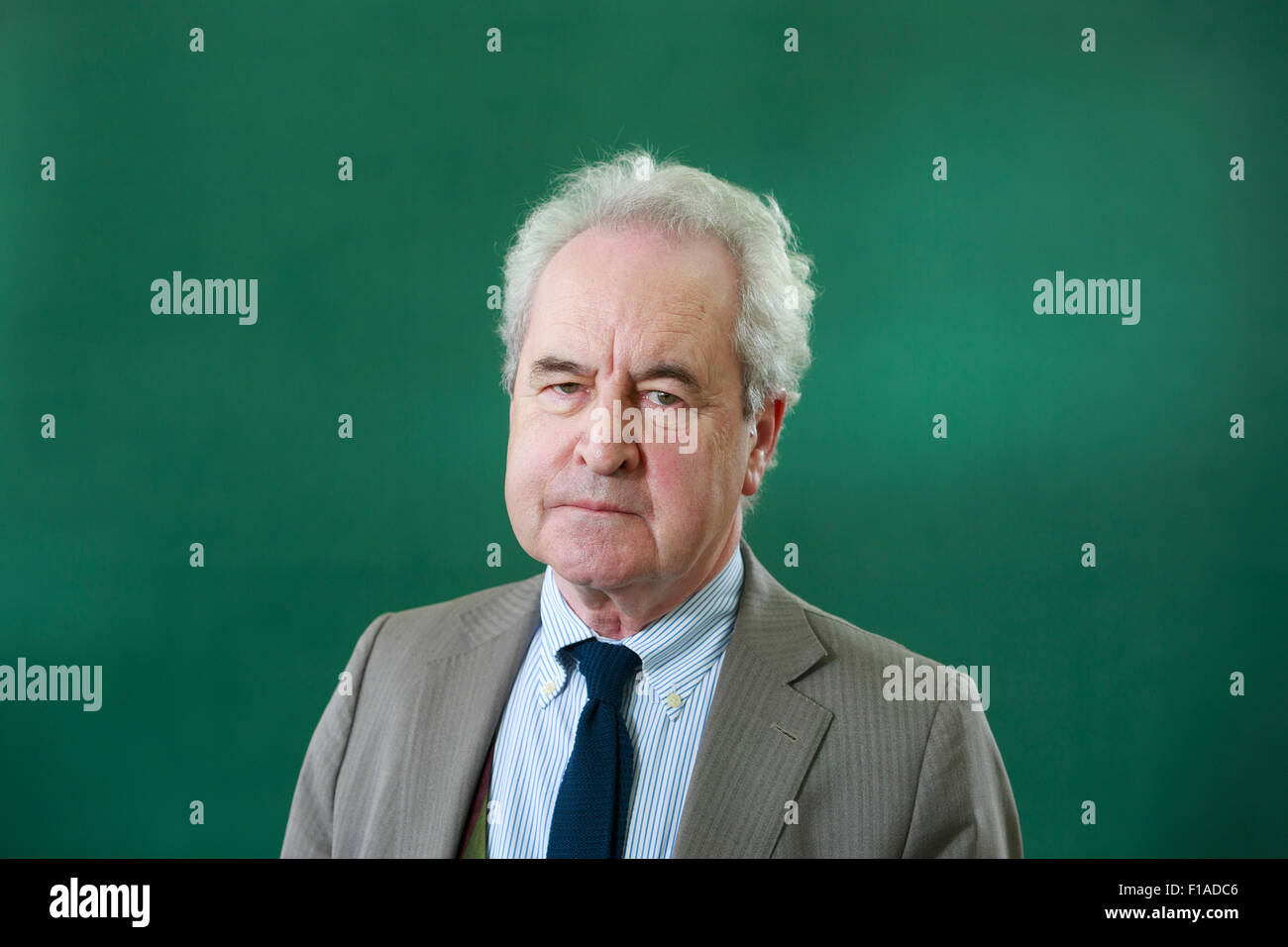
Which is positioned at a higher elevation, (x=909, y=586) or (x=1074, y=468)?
(x=1074, y=468)

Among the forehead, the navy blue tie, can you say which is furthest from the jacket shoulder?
the forehead

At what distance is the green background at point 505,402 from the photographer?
8.96 ft

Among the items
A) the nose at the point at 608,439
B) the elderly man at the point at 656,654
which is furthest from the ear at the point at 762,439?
the nose at the point at 608,439

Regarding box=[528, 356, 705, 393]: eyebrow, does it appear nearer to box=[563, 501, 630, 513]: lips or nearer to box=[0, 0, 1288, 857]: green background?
box=[563, 501, 630, 513]: lips

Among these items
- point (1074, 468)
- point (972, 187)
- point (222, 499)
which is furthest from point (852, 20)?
point (222, 499)

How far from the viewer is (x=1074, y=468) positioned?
2.79 meters

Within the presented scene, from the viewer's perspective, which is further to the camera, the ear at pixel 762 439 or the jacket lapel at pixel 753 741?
the ear at pixel 762 439

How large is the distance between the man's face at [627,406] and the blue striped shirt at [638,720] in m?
0.13

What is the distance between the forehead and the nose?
91 mm

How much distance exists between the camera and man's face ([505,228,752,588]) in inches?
57.4

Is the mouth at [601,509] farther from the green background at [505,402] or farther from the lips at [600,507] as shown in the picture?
the green background at [505,402]
